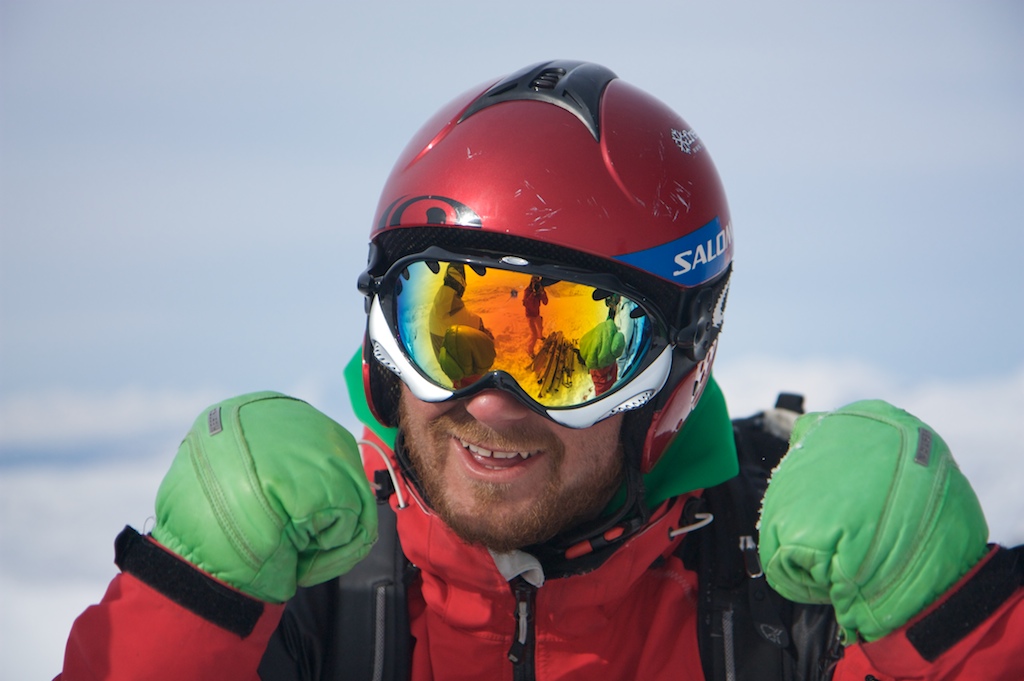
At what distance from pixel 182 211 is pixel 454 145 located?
341 centimetres

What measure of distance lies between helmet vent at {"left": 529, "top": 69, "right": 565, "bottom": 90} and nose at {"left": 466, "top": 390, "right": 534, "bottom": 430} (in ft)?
2.47

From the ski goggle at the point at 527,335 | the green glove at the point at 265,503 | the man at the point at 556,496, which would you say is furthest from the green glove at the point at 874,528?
the green glove at the point at 265,503

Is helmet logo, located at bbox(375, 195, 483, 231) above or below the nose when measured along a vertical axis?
above

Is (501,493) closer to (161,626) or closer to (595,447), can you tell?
(595,447)

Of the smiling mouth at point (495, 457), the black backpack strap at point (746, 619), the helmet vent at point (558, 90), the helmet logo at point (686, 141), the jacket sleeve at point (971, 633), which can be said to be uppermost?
the helmet vent at point (558, 90)

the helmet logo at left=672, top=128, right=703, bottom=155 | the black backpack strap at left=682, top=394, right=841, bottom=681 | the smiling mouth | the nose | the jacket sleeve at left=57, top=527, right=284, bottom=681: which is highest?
the helmet logo at left=672, top=128, right=703, bottom=155

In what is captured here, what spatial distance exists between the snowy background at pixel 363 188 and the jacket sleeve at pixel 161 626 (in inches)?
90.2

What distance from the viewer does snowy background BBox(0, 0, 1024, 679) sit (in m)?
4.46

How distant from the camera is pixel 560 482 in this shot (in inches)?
87.7

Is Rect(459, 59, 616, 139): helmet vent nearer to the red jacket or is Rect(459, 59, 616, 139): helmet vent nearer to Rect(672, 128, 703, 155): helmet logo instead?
Rect(672, 128, 703, 155): helmet logo

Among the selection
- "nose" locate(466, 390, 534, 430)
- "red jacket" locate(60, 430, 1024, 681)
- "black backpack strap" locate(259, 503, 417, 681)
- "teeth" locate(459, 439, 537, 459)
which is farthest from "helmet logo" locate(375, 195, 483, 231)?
"black backpack strap" locate(259, 503, 417, 681)

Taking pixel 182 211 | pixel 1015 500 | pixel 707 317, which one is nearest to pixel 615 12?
pixel 182 211

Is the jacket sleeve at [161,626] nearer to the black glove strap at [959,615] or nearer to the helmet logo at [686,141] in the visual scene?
the black glove strap at [959,615]

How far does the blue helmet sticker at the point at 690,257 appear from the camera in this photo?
Result: 219 cm
